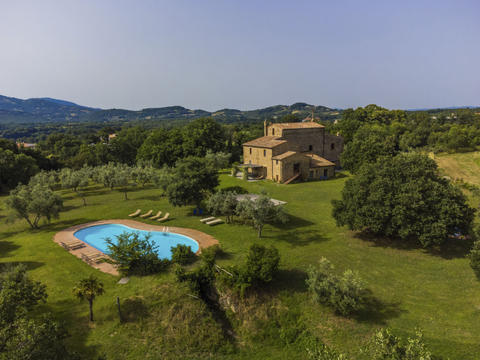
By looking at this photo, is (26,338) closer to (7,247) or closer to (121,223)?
(7,247)

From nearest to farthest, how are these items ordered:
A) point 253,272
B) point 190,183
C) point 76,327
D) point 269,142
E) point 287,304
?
point 76,327
point 287,304
point 253,272
point 190,183
point 269,142

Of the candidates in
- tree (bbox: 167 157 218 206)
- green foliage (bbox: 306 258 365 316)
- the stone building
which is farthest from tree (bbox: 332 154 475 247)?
the stone building

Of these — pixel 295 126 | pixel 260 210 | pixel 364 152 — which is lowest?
pixel 260 210

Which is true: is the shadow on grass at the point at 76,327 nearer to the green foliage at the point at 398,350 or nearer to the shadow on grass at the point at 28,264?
the shadow on grass at the point at 28,264

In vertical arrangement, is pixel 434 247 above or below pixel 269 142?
below

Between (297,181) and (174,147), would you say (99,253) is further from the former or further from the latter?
(174,147)

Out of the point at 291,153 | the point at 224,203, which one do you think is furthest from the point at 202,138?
Answer: the point at 224,203
